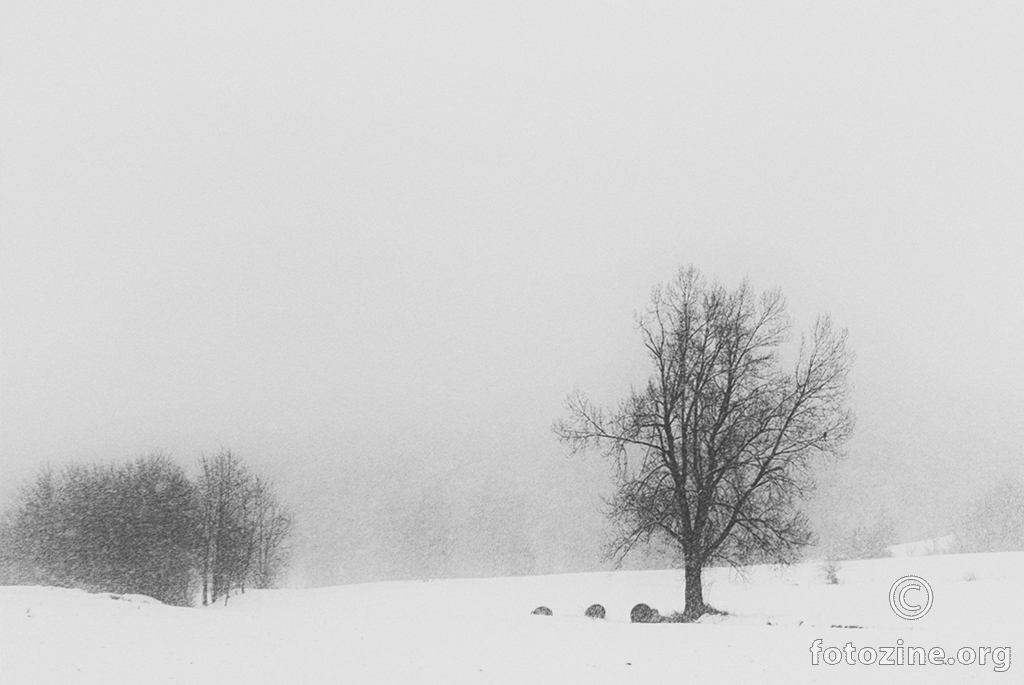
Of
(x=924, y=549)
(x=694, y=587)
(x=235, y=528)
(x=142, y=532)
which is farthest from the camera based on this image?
(x=924, y=549)

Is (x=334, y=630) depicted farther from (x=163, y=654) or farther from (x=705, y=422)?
(x=705, y=422)

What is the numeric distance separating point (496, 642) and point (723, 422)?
444 inches

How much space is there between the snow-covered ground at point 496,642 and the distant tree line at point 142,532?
25.6m

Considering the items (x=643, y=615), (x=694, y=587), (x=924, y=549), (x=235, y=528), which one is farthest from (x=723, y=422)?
(x=235, y=528)

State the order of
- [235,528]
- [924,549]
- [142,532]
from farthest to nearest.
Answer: [924,549] < [235,528] < [142,532]

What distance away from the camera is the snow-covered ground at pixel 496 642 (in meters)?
12.7

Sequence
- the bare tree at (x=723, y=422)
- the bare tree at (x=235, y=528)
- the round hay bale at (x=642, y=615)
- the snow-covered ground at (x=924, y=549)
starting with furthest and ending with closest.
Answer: the snow-covered ground at (x=924, y=549) → the bare tree at (x=235, y=528) → the bare tree at (x=723, y=422) → the round hay bale at (x=642, y=615)

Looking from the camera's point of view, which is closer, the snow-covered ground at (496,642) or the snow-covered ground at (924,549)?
the snow-covered ground at (496,642)

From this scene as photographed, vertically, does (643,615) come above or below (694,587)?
below

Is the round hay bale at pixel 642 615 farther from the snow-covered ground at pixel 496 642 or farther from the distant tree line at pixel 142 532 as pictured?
the distant tree line at pixel 142 532

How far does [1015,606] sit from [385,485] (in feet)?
296

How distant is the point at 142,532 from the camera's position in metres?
49.8

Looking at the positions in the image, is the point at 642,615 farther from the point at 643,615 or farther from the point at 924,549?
the point at 924,549

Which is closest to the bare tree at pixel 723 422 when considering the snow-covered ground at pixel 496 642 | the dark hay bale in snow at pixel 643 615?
the dark hay bale in snow at pixel 643 615
